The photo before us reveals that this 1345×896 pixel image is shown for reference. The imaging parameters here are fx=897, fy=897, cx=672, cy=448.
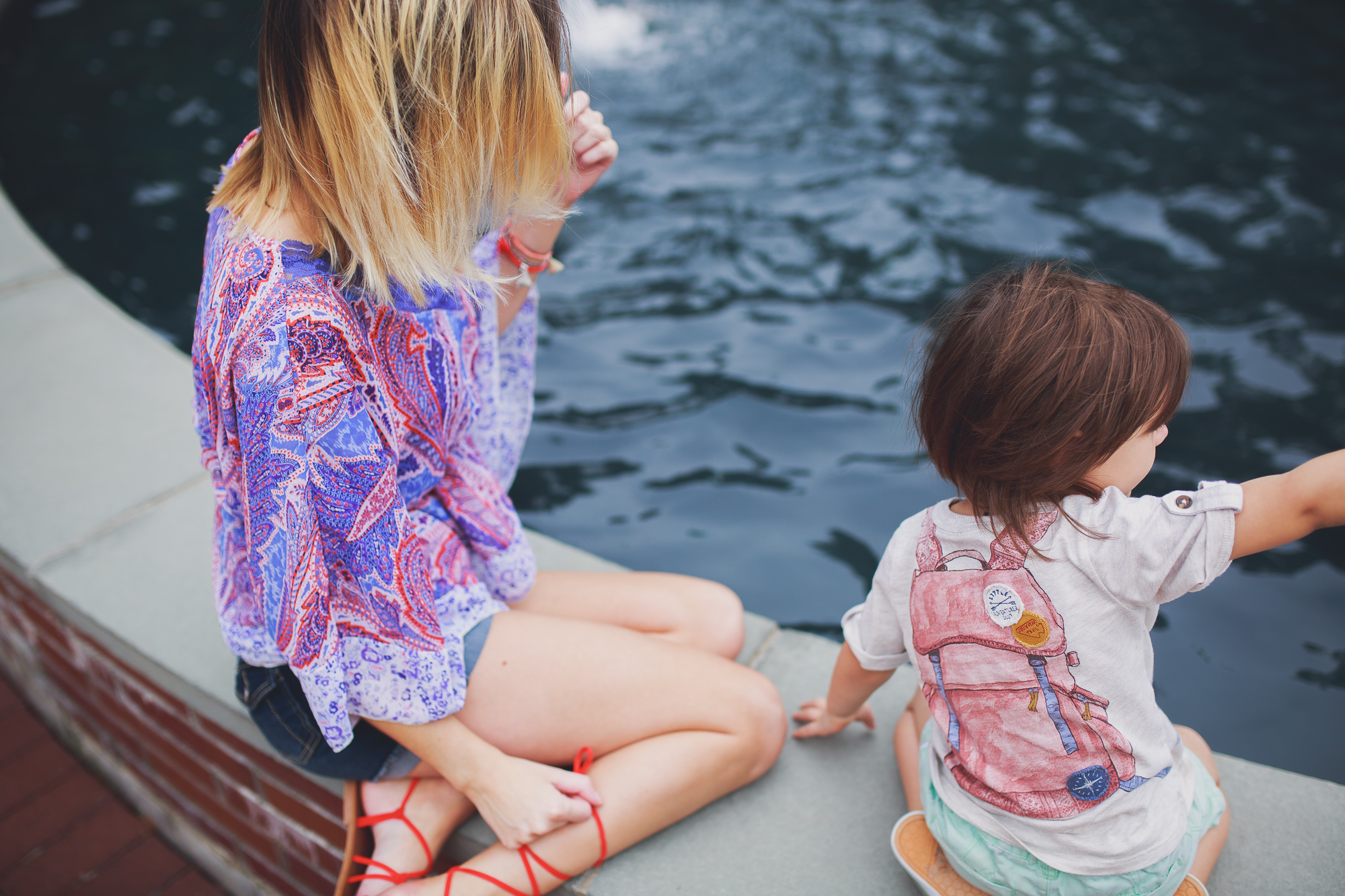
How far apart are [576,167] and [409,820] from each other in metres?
1.16

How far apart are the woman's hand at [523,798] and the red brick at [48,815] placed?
134cm

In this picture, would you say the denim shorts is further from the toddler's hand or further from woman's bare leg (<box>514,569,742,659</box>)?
the toddler's hand

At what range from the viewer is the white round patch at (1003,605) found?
1218mm

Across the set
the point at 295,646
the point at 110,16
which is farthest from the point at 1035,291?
the point at 110,16

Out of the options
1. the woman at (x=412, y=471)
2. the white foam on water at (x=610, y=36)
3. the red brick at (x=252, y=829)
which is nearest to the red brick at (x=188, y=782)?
the red brick at (x=252, y=829)

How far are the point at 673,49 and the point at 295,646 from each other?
5081mm

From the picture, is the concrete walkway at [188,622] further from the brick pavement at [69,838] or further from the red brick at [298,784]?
the brick pavement at [69,838]

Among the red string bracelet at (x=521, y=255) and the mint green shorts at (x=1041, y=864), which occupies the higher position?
the red string bracelet at (x=521, y=255)

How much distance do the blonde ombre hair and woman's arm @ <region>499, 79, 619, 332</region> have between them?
0.49 ft

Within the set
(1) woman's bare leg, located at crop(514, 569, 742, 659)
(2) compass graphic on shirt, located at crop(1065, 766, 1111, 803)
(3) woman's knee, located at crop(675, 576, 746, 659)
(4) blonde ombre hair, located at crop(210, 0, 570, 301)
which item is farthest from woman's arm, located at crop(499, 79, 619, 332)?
(2) compass graphic on shirt, located at crop(1065, 766, 1111, 803)

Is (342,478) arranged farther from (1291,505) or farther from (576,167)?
(1291,505)

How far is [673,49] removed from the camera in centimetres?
552

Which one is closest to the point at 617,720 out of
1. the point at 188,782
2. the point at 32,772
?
the point at 188,782

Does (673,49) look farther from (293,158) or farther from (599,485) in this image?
(293,158)
